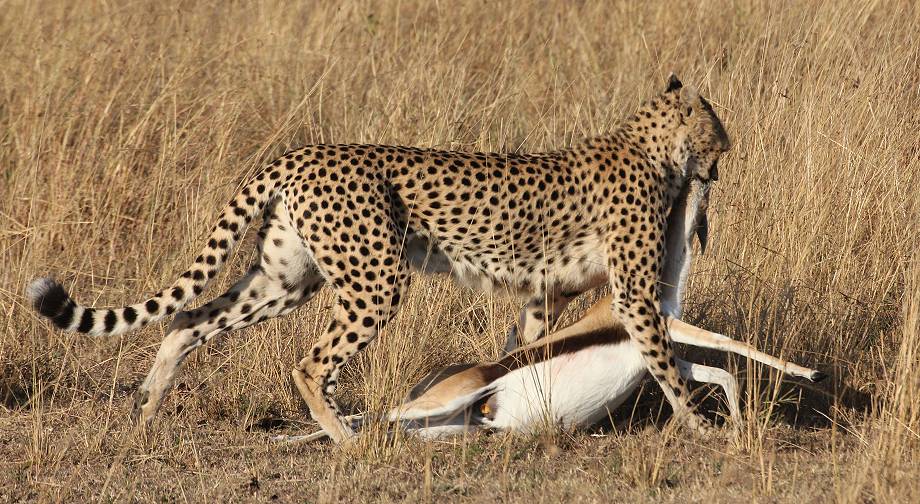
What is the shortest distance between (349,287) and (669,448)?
126 centimetres

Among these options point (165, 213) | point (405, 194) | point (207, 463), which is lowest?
point (207, 463)

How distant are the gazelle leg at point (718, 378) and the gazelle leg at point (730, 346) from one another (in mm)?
98

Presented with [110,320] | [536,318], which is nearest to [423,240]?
[536,318]

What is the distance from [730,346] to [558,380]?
0.64 metres

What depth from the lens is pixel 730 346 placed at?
4.44 m

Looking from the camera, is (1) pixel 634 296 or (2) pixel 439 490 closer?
(2) pixel 439 490

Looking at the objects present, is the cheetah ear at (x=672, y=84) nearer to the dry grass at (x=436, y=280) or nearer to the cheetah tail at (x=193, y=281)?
the dry grass at (x=436, y=280)

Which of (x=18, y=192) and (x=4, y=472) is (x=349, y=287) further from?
(x=18, y=192)

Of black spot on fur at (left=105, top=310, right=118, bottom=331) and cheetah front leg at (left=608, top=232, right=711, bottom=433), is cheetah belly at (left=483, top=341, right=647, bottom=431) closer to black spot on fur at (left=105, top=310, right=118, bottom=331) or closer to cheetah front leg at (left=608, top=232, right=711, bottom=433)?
cheetah front leg at (left=608, top=232, right=711, bottom=433)

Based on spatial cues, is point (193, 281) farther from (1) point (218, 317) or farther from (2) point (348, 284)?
(2) point (348, 284)

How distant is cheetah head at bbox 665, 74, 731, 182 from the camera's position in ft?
16.0

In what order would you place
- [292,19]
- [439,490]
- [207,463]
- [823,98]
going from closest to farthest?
[439,490]
[207,463]
[823,98]
[292,19]

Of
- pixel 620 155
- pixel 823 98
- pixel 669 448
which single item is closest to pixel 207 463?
pixel 669 448

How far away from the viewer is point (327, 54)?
23.9ft
